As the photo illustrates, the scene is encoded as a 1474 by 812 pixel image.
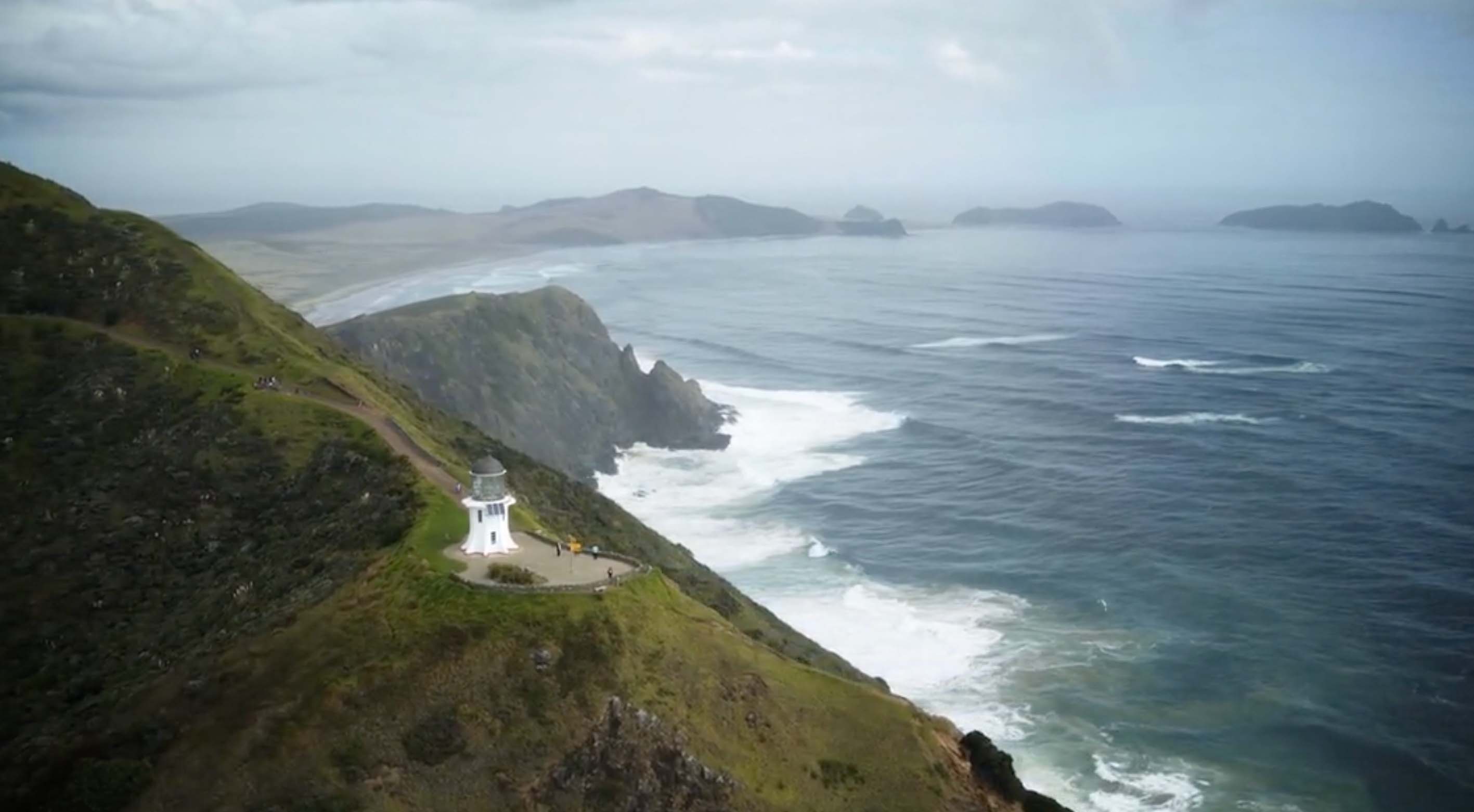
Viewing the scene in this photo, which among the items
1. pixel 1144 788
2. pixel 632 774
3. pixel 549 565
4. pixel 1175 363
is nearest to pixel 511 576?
pixel 549 565

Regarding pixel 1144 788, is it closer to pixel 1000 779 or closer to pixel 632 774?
pixel 1000 779

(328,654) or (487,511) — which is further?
(487,511)

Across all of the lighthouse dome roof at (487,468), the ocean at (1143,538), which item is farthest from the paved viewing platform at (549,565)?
the ocean at (1143,538)

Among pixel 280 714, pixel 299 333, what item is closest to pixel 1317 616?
pixel 280 714

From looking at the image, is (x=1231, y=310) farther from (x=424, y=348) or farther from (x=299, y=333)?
(x=299, y=333)

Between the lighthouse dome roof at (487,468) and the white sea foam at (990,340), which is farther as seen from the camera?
the white sea foam at (990,340)

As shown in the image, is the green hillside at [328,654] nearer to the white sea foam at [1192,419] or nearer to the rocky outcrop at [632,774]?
the rocky outcrop at [632,774]
